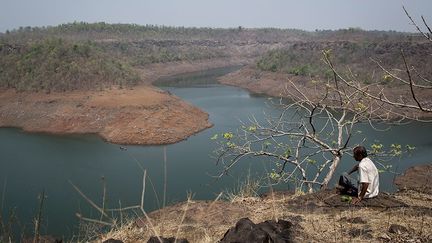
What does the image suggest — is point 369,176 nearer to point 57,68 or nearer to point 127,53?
point 57,68

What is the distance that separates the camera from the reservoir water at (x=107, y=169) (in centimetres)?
1305

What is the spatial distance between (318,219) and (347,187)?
134cm

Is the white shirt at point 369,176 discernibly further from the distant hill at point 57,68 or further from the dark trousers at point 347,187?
the distant hill at point 57,68

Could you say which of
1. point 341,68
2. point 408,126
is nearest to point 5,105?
point 408,126

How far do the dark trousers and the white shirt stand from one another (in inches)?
9.0

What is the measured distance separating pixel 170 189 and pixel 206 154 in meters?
4.89

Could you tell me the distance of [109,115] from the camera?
2539cm

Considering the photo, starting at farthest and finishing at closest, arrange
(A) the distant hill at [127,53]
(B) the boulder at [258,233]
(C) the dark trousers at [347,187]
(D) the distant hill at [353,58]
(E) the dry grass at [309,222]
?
1. (D) the distant hill at [353,58]
2. (A) the distant hill at [127,53]
3. (C) the dark trousers at [347,187]
4. (E) the dry grass at [309,222]
5. (B) the boulder at [258,233]

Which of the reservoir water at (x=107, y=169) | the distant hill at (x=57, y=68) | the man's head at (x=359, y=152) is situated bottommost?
the reservoir water at (x=107, y=169)

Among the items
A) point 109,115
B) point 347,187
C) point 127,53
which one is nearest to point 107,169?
point 109,115

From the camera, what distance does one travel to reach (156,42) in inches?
2795

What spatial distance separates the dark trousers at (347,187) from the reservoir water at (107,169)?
3.61 meters

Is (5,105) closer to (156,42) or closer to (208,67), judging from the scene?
(208,67)

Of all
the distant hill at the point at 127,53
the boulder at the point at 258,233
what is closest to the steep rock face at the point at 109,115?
the distant hill at the point at 127,53
